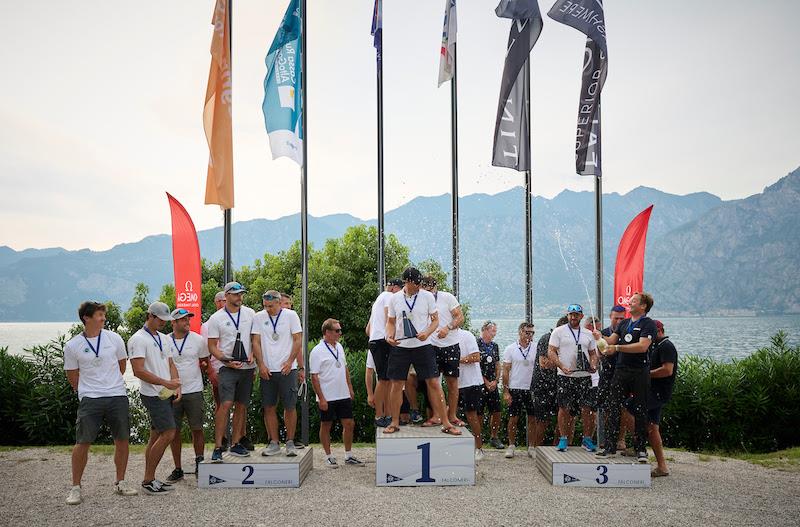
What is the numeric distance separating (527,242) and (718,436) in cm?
505

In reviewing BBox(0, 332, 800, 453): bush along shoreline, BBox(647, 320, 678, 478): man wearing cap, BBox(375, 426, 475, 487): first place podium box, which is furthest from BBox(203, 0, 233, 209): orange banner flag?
BBox(647, 320, 678, 478): man wearing cap

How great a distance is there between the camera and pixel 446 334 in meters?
8.41

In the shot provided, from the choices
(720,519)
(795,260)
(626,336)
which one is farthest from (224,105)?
(795,260)

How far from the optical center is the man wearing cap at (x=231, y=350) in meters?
7.85

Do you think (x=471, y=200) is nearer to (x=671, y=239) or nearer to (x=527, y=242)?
(x=671, y=239)

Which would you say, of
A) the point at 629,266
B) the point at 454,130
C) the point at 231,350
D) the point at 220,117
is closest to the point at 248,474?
the point at 231,350

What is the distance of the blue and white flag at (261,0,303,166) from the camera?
10344 mm

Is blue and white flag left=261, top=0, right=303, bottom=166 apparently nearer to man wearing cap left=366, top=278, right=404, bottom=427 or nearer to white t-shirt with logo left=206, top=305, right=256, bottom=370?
man wearing cap left=366, top=278, right=404, bottom=427

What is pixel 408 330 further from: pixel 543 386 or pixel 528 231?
pixel 528 231

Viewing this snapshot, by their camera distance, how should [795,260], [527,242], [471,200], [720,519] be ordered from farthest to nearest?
[471,200] < [795,260] < [527,242] < [720,519]

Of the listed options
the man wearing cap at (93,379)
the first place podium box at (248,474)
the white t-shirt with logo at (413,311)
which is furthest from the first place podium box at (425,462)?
the man wearing cap at (93,379)

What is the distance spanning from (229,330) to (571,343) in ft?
14.1

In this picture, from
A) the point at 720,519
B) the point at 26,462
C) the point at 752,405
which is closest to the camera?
the point at 720,519

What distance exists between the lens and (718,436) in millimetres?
11984
